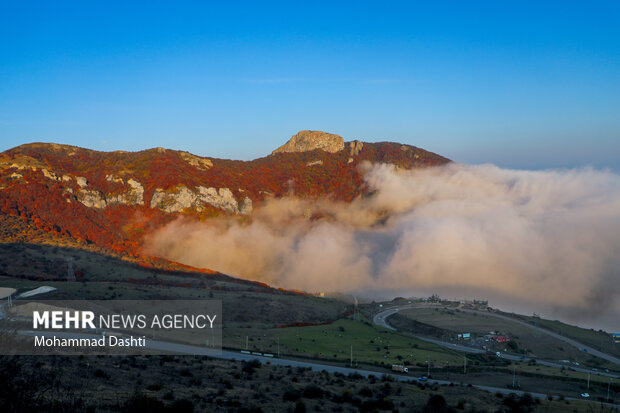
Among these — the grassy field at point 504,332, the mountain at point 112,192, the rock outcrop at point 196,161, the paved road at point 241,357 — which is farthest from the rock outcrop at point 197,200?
the paved road at point 241,357

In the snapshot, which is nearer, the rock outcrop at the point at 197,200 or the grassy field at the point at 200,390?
the grassy field at the point at 200,390

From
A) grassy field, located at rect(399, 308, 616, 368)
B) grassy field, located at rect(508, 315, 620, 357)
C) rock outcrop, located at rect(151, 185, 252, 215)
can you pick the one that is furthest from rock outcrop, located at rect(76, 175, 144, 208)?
grassy field, located at rect(508, 315, 620, 357)

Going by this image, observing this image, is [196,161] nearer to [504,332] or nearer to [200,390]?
[504,332]

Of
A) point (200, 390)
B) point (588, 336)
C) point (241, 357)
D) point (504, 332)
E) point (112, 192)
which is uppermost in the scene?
point (112, 192)

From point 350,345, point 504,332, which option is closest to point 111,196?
point 350,345

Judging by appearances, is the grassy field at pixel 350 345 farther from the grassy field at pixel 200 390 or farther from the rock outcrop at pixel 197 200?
the rock outcrop at pixel 197 200

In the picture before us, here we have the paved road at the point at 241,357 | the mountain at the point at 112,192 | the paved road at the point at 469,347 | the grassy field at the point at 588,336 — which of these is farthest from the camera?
the mountain at the point at 112,192

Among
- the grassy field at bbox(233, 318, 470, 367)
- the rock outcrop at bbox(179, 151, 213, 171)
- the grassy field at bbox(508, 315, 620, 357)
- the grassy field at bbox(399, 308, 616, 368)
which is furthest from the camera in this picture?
the rock outcrop at bbox(179, 151, 213, 171)

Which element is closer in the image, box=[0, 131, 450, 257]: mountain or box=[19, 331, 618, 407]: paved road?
box=[19, 331, 618, 407]: paved road

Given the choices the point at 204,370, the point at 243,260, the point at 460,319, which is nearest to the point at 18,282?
the point at 204,370

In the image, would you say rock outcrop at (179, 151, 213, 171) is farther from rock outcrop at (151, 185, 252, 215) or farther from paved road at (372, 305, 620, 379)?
paved road at (372, 305, 620, 379)

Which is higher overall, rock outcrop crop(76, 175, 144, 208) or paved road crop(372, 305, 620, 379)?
rock outcrop crop(76, 175, 144, 208)
